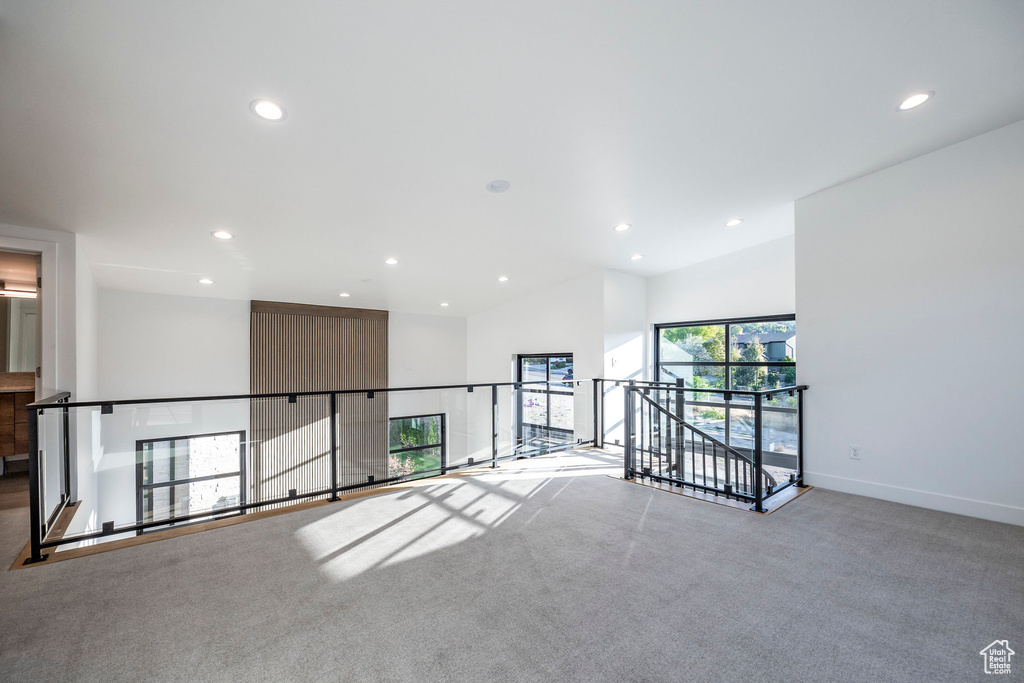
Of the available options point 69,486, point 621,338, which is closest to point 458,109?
point 69,486

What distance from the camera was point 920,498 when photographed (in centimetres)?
384

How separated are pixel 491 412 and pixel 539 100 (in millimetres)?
3487

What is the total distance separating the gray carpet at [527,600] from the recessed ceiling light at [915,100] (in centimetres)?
314

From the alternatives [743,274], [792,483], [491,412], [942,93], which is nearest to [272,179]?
[491,412]

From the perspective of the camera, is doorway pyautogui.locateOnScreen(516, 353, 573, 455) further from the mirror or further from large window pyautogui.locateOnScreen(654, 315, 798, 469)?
the mirror

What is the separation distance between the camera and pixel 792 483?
4.49 meters

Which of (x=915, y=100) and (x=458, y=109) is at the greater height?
(x=915, y=100)

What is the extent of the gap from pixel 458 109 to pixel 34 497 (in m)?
3.72

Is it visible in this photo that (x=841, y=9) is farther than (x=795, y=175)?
No

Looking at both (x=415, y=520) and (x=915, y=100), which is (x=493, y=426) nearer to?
(x=415, y=520)

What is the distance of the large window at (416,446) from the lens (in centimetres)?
500

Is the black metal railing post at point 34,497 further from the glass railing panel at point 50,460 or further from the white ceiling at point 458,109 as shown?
the white ceiling at point 458,109

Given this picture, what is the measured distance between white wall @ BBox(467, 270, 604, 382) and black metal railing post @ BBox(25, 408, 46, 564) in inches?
237

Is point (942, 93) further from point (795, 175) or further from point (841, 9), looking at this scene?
point (841, 9)
